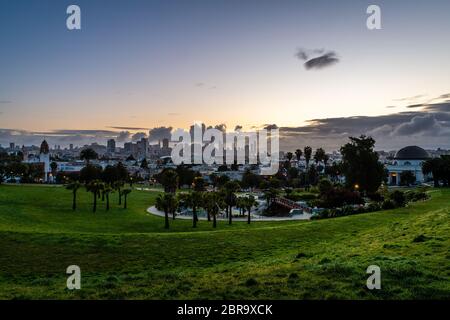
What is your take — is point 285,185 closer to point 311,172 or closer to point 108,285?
point 311,172

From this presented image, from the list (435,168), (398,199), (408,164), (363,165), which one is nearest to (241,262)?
(398,199)

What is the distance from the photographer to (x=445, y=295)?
10648mm

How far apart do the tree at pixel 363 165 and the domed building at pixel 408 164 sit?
2677 inches

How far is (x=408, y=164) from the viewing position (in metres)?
125

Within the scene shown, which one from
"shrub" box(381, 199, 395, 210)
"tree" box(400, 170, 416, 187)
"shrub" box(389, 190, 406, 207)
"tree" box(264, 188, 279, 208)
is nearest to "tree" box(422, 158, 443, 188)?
"tree" box(400, 170, 416, 187)

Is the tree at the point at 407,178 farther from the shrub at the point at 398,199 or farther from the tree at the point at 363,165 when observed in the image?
the shrub at the point at 398,199

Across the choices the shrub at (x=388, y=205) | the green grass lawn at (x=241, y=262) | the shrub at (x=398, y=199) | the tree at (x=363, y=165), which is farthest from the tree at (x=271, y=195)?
the green grass lawn at (x=241, y=262)

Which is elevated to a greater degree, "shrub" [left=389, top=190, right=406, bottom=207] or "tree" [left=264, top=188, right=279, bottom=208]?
"shrub" [left=389, top=190, right=406, bottom=207]

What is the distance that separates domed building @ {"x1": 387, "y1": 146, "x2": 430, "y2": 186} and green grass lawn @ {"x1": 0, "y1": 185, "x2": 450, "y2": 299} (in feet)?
309

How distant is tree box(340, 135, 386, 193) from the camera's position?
59.4 meters

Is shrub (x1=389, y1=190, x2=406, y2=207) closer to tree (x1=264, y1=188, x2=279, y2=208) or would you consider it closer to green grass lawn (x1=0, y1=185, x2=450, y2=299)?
green grass lawn (x1=0, y1=185, x2=450, y2=299)

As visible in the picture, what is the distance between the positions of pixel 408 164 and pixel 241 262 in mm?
120443

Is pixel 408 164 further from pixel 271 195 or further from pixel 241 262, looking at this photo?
pixel 241 262
